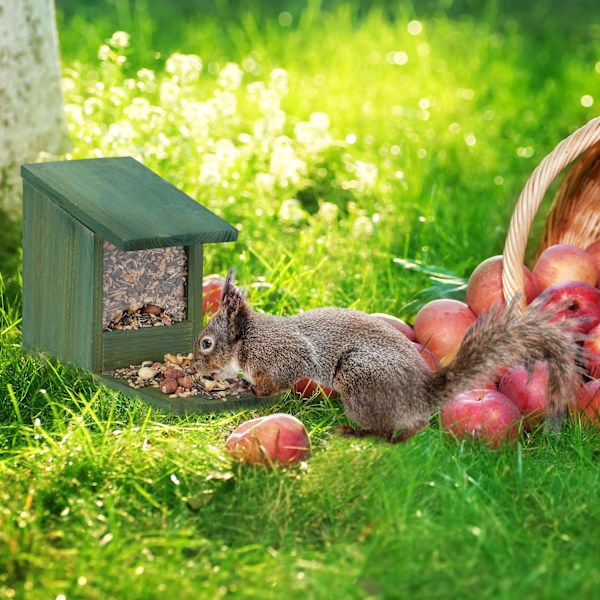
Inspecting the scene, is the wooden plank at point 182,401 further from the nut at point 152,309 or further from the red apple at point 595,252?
the red apple at point 595,252

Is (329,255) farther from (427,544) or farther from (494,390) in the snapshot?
(427,544)

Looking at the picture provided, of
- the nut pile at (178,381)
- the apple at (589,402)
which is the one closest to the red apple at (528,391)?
the apple at (589,402)

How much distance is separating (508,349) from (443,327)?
2.46ft

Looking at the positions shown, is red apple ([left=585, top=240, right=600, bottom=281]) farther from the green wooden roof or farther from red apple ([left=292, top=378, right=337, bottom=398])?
the green wooden roof

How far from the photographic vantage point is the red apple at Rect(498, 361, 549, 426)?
3783mm

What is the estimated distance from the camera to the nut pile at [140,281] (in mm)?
3803

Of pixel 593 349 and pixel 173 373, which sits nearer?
pixel 173 373

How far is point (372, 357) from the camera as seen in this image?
11.5 feet

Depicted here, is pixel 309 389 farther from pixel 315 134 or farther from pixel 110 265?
pixel 315 134

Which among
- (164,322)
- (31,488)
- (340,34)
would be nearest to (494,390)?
(164,322)

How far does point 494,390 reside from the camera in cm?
374

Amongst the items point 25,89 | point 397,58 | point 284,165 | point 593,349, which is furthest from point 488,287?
point 397,58

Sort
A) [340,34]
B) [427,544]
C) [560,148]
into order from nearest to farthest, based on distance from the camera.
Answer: [427,544]
[560,148]
[340,34]

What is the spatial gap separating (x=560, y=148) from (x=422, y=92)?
3.49 meters
